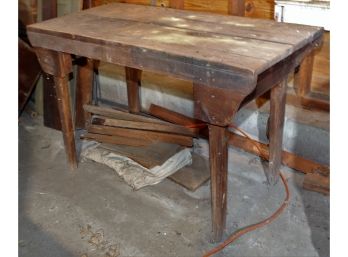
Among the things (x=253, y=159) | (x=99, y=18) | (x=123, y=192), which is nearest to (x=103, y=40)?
(x=99, y=18)

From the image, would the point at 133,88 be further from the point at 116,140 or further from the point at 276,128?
the point at 276,128

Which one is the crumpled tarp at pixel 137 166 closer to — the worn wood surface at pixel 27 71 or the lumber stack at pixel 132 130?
the lumber stack at pixel 132 130

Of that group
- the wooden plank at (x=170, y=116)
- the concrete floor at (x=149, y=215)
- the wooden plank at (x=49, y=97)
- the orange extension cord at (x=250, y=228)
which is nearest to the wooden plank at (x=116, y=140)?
the concrete floor at (x=149, y=215)

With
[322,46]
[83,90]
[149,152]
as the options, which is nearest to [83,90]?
[83,90]

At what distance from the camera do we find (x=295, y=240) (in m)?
2.45

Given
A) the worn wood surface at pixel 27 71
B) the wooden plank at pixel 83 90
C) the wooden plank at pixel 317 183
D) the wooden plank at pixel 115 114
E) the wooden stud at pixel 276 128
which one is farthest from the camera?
the worn wood surface at pixel 27 71

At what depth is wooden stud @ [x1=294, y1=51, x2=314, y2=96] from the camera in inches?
123

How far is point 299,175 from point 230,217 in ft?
2.31

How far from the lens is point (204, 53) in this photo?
6.74 feet

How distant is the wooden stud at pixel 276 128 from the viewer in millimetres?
2719

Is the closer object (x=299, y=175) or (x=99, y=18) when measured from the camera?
(x=99, y=18)

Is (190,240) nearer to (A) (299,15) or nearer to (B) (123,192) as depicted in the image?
(B) (123,192)
